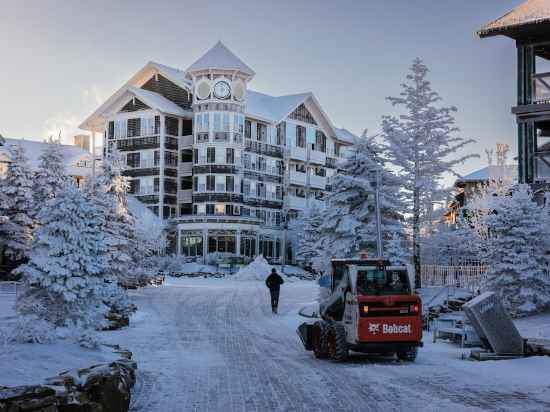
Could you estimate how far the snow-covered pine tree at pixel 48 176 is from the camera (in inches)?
1911

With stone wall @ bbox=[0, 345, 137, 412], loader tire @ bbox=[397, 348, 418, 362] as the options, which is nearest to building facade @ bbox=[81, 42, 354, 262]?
loader tire @ bbox=[397, 348, 418, 362]

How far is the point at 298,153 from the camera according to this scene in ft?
252

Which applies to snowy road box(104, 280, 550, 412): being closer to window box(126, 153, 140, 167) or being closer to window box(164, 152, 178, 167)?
window box(164, 152, 178, 167)

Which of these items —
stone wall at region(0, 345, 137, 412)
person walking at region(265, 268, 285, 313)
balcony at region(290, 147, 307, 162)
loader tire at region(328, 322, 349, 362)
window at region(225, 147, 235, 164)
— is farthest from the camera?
balcony at region(290, 147, 307, 162)

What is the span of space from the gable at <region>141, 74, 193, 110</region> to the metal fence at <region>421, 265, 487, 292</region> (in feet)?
146

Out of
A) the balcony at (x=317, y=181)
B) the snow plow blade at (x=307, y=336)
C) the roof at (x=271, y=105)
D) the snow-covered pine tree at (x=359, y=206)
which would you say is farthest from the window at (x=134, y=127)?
the snow plow blade at (x=307, y=336)

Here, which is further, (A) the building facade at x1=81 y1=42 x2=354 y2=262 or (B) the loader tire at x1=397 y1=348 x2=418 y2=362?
(A) the building facade at x1=81 y1=42 x2=354 y2=262

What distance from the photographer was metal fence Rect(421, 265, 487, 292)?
90.8 ft

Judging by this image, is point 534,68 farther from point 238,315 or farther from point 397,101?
point 238,315

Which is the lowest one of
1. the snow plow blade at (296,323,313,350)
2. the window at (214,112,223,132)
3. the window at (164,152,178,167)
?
the snow plow blade at (296,323,313,350)

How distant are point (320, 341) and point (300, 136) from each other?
204 ft

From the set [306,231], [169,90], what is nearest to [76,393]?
[306,231]

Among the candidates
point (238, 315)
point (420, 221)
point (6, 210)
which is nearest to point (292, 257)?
point (6, 210)

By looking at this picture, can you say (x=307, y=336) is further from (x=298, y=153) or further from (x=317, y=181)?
(x=317, y=181)
